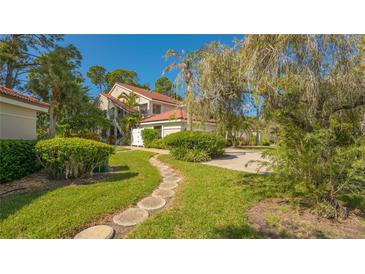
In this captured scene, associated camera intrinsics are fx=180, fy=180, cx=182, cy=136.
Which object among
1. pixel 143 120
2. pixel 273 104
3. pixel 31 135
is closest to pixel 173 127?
pixel 143 120

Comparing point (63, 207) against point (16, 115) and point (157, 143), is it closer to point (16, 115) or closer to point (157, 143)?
point (16, 115)

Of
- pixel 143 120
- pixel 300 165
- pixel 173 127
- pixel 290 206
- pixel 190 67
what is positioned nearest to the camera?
pixel 300 165

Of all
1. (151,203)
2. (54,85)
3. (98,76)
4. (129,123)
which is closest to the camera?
(151,203)

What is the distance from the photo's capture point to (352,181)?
310 cm

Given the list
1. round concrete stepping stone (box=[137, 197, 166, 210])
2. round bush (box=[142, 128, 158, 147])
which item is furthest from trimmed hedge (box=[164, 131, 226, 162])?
round bush (box=[142, 128, 158, 147])

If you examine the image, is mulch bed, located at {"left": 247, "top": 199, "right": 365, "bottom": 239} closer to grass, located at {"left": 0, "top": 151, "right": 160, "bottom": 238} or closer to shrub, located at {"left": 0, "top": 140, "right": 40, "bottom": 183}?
grass, located at {"left": 0, "top": 151, "right": 160, "bottom": 238}

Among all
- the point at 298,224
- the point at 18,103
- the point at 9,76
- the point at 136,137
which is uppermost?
the point at 9,76

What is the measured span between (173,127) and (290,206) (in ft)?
42.8

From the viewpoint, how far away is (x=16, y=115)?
22.9 ft

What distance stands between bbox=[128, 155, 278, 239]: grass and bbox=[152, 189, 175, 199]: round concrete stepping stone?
186 millimetres

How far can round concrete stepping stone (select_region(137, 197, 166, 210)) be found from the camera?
375cm

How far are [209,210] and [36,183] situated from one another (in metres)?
4.87

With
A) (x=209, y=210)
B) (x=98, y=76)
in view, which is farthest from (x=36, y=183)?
(x=98, y=76)
